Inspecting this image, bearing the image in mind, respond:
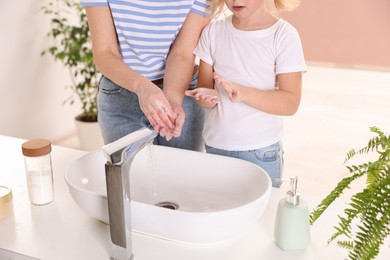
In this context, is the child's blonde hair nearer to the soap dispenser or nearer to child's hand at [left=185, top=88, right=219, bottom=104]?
child's hand at [left=185, top=88, right=219, bottom=104]

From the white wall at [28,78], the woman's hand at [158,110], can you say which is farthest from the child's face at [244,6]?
the white wall at [28,78]

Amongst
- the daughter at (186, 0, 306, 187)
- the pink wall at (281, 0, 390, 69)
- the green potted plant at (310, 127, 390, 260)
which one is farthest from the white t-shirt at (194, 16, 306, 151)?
the pink wall at (281, 0, 390, 69)

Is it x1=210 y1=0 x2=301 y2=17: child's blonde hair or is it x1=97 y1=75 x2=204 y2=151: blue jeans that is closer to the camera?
x1=210 y1=0 x2=301 y2=17: child's blonde hair

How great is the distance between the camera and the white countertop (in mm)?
1062

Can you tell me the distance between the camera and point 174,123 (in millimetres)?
1312

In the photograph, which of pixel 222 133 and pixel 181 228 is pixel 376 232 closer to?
pixel 181 228

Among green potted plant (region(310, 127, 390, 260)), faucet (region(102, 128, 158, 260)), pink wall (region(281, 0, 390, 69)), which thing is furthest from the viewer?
pink wall (region(281, 0, 390, 69))

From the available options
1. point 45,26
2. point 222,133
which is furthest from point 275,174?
point 45,26

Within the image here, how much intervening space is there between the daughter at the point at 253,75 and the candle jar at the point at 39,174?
0.41 meters

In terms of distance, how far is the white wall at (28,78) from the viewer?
124 inches

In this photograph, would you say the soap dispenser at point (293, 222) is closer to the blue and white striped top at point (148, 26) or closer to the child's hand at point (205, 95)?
the child's hand at point (205, 95)

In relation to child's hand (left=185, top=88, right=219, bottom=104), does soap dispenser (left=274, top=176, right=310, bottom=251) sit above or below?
below

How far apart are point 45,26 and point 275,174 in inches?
95.2

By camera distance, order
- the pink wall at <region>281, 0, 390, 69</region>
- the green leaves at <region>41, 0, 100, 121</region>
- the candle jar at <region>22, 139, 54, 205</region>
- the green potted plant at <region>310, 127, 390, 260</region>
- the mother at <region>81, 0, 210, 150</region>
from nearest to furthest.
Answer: the green potted plant at <region>310, 127, 390, 260</region>, the candle jar at <region>22, 139, 54, 205</region>, the mother at <region>81, 0, 210, 150</region>, the green leaves at <region>41, 0, 100, 121</region>, the pink wall at <region>281, 0, 390, 69</region>
